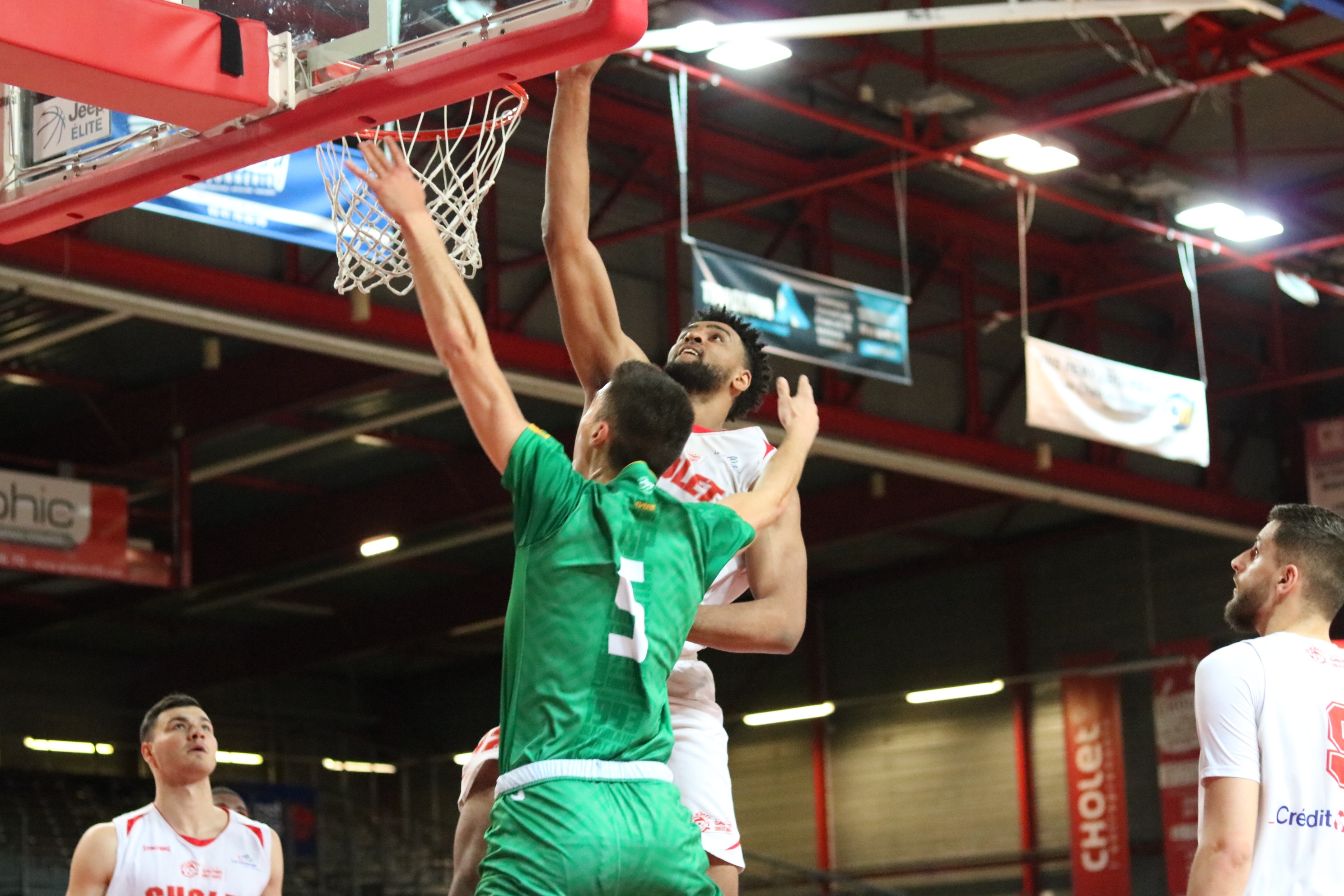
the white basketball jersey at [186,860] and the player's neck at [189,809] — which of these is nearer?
the white basketball jersey at [186,860]

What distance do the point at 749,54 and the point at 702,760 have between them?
33.9ft

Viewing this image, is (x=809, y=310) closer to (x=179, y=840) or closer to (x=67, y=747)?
(x=179, y=840)

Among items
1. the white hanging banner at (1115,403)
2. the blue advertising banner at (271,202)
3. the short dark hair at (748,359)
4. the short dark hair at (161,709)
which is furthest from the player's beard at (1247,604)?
the white hanging banner at (1115,403)

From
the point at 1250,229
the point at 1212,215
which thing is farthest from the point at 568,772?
the point at 1250,229

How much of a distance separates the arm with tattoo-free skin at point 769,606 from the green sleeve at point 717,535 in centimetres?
32

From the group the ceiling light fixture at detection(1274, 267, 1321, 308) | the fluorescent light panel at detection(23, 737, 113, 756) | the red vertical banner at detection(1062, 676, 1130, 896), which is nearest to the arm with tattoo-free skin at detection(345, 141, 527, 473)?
the ceiling light fixture at detection(1274, 267, 1321, 308)

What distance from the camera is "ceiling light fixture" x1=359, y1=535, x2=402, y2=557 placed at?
21859mm

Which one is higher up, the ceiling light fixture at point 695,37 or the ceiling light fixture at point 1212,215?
the ceiling light fixture at point 1212,215

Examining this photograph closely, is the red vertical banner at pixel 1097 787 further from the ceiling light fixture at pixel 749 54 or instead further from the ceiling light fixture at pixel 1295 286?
the ceiling light fixture at pixel 749 54

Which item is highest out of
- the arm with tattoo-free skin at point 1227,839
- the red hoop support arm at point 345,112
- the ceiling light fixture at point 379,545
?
the ceiling light fixture at point 379,545

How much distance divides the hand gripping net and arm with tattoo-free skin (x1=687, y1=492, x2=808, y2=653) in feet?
4.10

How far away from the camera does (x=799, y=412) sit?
15.8ft

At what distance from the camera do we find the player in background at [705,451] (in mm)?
4797

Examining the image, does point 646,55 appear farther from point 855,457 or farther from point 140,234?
point 855,457
